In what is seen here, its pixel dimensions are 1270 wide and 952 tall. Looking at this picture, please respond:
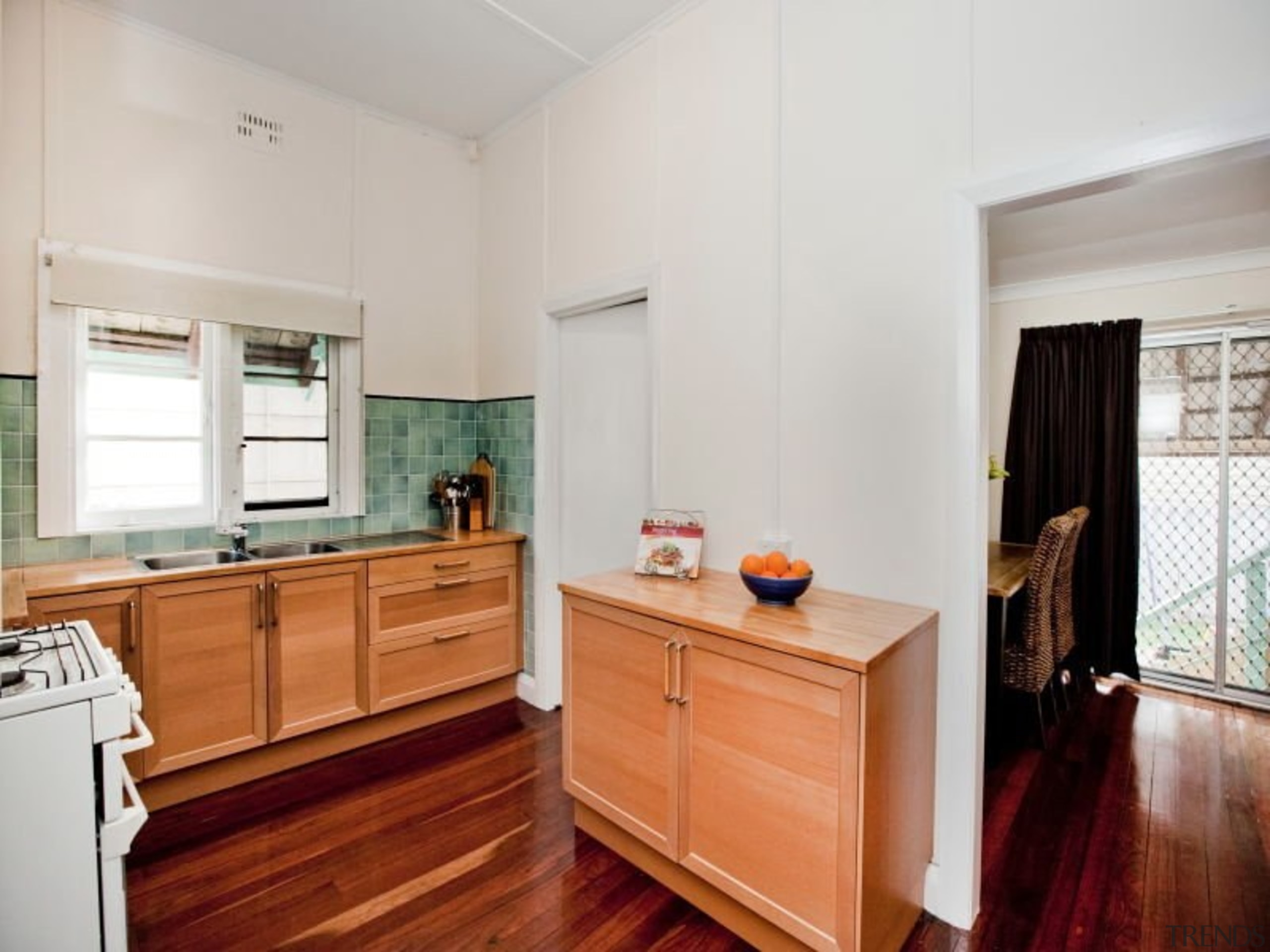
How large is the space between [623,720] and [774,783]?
56cm

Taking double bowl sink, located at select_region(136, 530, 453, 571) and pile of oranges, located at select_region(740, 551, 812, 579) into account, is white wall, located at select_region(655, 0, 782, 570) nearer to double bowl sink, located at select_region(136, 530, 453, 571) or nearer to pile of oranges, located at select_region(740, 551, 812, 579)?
pile of oranges, located at select_region(740, 551, 812, 579)

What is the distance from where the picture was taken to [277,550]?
2975 mm

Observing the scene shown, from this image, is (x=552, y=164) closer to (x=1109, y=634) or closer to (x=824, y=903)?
(x=824, y=903)

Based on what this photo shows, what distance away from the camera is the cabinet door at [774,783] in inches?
57.7

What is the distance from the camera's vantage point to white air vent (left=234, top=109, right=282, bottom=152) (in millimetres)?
2873

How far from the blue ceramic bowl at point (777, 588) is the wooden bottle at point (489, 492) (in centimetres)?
201

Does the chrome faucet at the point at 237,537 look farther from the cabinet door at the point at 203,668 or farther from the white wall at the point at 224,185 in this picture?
the white wall at the point at 224,185

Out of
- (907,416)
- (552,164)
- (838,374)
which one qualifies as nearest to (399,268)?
(552,164)

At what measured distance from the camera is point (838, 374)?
2061mm

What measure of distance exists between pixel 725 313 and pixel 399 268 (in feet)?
6.67

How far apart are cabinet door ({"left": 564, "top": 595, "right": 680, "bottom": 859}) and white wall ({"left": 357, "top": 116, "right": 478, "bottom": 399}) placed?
1954 mm

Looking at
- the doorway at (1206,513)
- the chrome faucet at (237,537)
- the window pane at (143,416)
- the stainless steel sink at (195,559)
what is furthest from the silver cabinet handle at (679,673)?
the doorway at (1206,513)

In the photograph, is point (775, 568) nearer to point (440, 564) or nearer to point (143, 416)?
point (440, 564)

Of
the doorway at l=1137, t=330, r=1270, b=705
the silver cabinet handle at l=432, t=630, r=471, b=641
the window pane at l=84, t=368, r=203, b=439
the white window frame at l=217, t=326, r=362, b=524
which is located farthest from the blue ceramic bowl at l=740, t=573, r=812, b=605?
the doorway at l=1137, t=330, r=1270, b=705
